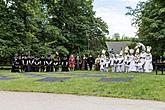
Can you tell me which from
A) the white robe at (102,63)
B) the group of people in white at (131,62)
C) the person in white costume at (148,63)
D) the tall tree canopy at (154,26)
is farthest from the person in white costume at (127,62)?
the tall tree canopy at (154,26)

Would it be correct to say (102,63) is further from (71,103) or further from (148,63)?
(71,103)

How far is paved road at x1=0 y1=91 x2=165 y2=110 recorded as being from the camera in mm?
12625

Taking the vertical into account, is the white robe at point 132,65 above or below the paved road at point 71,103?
above

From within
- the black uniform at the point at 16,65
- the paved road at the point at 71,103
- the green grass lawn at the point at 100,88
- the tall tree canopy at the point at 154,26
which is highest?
the tall tree canopy at the point at 154,26

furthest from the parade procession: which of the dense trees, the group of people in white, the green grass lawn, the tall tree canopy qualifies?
the green grass lawn

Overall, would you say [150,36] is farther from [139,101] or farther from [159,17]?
[139,101]

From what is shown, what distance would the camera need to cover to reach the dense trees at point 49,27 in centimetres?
3938

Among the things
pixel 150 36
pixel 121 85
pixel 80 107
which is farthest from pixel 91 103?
pixel 150 36

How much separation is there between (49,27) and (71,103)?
37.1 meters

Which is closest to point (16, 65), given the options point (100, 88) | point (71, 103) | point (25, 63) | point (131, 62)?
point (25, 63)

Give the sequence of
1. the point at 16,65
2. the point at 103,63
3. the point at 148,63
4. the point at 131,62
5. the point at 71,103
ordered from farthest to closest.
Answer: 1. the point at 103,63
2. the point at 16,65
3. the point at 131,62
4. the point at 148,63
5. the point at 71,103

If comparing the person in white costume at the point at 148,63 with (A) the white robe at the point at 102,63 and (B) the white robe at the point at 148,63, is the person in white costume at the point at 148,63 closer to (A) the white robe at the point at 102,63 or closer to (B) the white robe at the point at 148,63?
(B) the white robe at the point at 148,63

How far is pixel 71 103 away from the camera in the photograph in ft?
45.2

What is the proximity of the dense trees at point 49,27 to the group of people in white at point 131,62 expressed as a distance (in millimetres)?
9411
